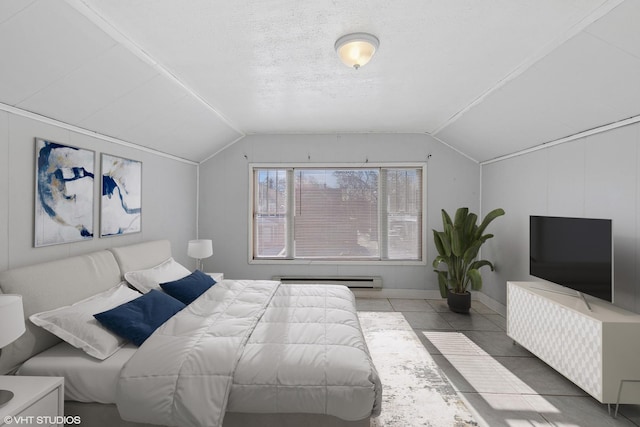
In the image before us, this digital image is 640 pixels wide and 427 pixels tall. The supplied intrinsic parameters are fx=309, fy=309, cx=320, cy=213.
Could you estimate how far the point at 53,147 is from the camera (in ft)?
7.84

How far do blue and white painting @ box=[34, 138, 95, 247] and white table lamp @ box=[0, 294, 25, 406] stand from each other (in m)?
1.04

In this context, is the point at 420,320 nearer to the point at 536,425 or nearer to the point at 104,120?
the point at 536,425

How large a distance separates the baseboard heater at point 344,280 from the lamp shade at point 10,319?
11.4ft

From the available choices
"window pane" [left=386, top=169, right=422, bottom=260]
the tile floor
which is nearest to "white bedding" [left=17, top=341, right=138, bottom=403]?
the tile floor

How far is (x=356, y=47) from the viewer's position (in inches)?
83.1

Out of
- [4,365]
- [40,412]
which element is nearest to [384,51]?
[40,412]

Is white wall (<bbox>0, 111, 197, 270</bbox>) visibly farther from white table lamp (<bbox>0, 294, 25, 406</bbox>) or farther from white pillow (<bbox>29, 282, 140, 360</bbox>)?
white table lamp (<bbox>0, 294, 25, 406</bbox>)

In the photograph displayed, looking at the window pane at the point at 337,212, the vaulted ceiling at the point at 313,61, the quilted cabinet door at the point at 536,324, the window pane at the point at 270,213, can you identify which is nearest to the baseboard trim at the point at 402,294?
the window pane at the point at 337,212

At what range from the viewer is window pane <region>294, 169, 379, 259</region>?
4867mm

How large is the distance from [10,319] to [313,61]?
2436 mm

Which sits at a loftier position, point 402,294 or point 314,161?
point 314,161

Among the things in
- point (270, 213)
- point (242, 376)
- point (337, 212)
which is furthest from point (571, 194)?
point (270, 213)

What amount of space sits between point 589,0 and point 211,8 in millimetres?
2113

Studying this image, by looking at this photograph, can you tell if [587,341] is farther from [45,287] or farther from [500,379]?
[45,287]
